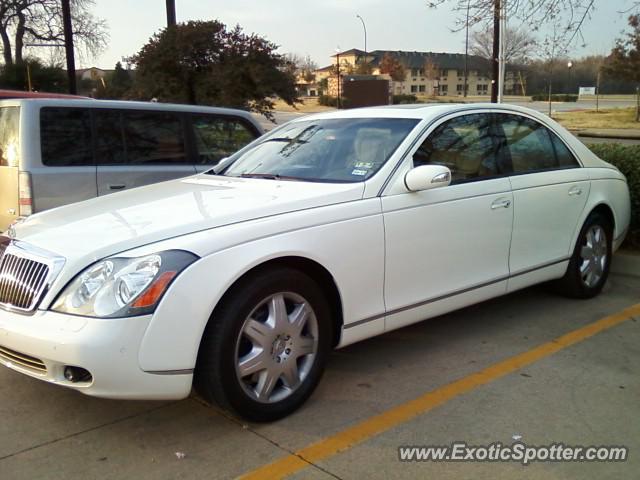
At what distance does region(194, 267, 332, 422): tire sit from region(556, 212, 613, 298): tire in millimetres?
2611

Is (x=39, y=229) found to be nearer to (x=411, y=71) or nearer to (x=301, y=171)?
(x=301, y=171)

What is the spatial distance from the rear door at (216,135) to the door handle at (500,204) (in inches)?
127

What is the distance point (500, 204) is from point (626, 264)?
255cm

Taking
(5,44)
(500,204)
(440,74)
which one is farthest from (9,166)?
(440,74)

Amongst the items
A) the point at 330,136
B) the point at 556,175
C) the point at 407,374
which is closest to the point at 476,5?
the point at 556,175

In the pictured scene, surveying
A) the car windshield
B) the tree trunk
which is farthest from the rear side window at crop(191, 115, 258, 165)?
the tree trunk

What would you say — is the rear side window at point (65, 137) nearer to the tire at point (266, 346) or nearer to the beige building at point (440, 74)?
the tire at point (266, 346)

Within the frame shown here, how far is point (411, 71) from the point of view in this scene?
10875 cm

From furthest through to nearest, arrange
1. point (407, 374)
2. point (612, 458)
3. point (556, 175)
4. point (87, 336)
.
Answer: point (556, 175)
point (407, 374)
point (612, 458)
point (87, 336)

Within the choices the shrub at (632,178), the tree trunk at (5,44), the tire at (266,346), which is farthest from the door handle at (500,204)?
the tree trunk at (5,44)

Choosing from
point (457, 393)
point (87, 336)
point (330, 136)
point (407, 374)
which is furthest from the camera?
point (330, 136)

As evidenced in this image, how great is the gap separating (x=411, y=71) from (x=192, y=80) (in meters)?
101

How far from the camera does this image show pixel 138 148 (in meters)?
6.25

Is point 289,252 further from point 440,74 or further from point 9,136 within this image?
point 440,74
